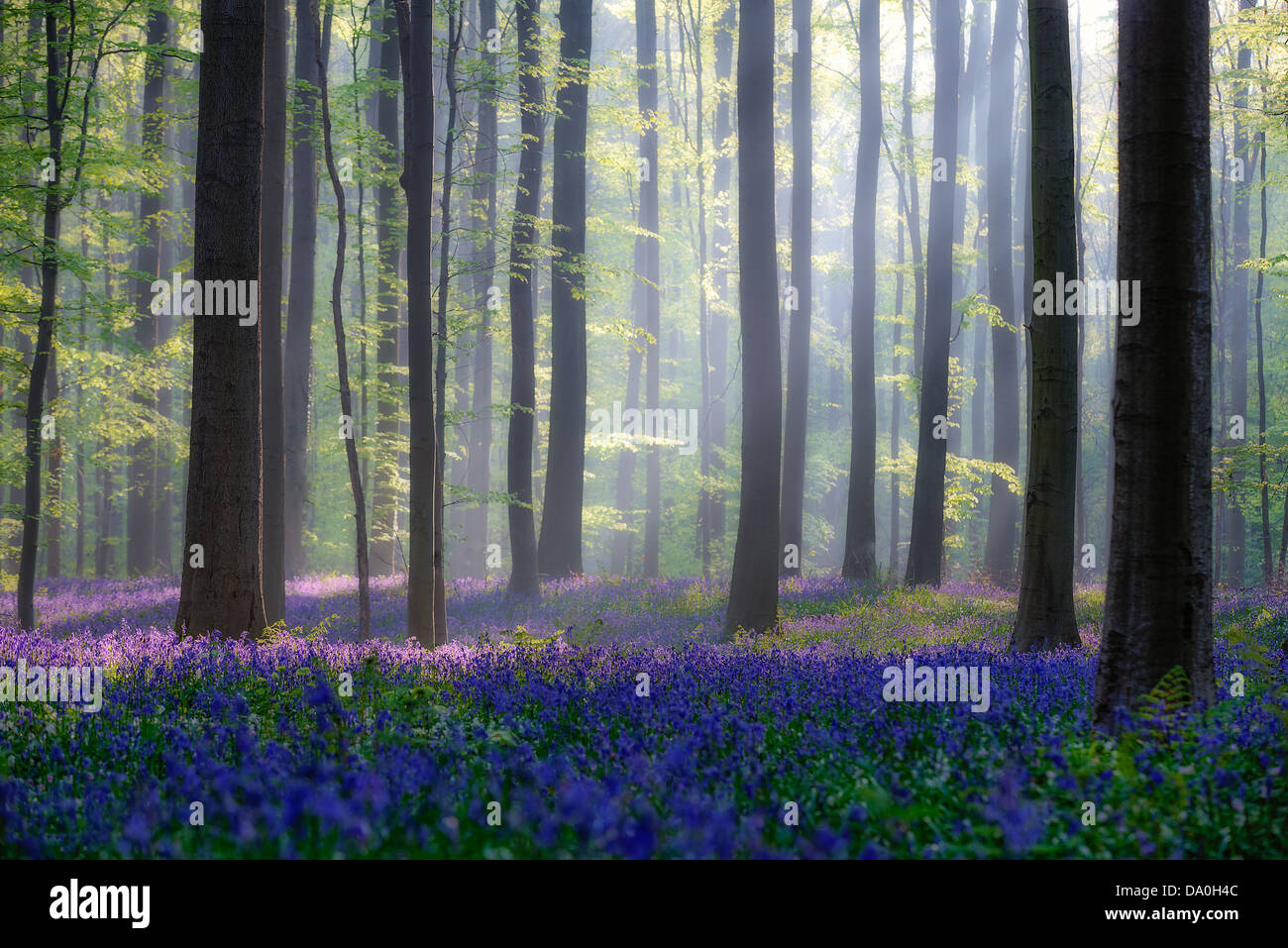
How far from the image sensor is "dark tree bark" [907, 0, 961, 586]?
17.3 m

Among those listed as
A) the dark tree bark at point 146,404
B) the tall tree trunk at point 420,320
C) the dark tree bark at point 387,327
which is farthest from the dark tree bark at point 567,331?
the dark tree bark at point 146,404

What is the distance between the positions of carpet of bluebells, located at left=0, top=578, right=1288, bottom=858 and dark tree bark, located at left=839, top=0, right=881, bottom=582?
10848mm

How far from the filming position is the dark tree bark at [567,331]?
18266 millimetres

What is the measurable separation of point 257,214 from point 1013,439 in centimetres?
1858

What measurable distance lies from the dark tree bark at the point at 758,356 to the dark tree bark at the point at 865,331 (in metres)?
6.66

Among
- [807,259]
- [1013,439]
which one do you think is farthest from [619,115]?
[1013,439]

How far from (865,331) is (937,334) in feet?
7.55

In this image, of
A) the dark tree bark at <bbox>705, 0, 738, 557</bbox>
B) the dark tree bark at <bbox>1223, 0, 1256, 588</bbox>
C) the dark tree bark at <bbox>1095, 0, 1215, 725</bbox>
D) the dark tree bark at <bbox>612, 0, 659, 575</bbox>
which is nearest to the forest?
the dark tree bark at <bbox>1095, 0, 1215, 725</bbox>

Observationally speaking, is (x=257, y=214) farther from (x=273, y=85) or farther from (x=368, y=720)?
(x=368, y=720)

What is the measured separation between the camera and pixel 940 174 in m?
17.9

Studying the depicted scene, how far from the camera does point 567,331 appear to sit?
18.4 metres

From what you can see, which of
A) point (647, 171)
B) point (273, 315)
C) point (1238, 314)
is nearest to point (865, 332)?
point (647, 171)

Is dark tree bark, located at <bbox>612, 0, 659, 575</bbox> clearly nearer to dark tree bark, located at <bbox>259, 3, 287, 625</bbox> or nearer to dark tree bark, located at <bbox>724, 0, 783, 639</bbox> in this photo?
dark tree bark, located at <bbox>724, 0, 783, 639</bbox>

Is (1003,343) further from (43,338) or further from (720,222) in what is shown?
(43,338)
